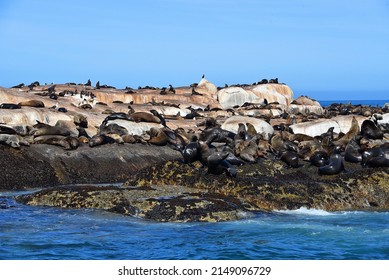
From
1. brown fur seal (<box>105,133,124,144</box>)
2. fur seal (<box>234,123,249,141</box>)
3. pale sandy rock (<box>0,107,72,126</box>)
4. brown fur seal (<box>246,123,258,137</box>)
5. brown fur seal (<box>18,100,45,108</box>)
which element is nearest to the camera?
fur seal (<box>234,123,249,141</box>)

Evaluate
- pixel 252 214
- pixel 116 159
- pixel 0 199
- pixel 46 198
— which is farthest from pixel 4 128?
pixel 252 214

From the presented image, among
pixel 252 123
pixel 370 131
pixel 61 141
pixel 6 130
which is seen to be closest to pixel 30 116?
pixel 6 130

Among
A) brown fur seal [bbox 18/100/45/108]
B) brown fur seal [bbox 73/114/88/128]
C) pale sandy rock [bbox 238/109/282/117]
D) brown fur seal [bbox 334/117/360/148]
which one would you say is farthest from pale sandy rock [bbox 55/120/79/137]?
pale sandy rock [bbox 238/109/282/117]

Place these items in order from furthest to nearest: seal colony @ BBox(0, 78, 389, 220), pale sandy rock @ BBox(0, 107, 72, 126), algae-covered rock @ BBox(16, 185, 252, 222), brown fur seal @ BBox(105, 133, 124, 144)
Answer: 1. pale sandy rock @ BBox(0, 107, 72, 126)
2. brown fur seal @ BBox(105, 133, 124, 144)
3. seal colony @ BBox(0, 78, 389, 220)
4. algae-covered rock @ BBox(16, 185, 252, 222)

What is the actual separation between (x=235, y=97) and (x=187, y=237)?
36806 millimetres

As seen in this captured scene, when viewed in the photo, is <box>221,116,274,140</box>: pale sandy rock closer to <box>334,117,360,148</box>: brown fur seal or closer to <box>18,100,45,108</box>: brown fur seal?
<box>334,117,360,148</box>: brown fur seal

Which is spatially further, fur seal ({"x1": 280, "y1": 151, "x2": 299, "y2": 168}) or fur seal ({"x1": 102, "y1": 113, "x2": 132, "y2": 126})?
fur seal ({"x1": 102, "y1": 113, "x2": 132, "y2": 126})

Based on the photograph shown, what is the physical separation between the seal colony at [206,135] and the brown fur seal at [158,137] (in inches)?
1.3

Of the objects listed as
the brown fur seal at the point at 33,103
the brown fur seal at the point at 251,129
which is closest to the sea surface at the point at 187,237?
the brown fur seal at the point at 251,129

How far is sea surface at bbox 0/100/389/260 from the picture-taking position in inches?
428

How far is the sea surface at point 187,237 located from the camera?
1087 centimetres

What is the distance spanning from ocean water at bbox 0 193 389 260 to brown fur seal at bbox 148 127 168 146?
371 inches
